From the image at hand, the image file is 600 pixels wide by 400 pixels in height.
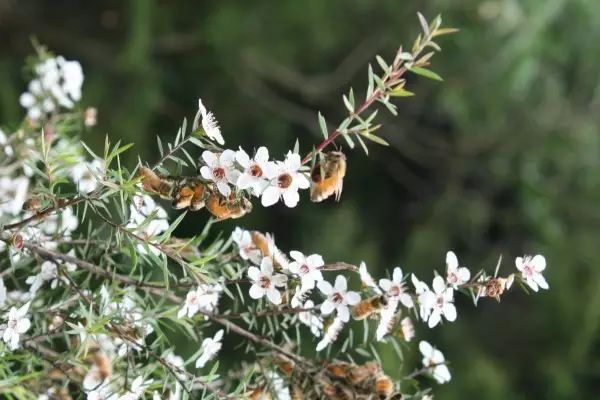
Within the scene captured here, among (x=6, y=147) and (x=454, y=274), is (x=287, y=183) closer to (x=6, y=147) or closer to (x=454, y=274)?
(x=454, y=274)

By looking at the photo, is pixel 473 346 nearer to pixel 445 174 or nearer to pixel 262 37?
pixel 445 174

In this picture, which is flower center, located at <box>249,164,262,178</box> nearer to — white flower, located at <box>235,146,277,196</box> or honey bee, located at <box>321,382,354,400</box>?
white flower, located at <box>235,146,277,196</box>

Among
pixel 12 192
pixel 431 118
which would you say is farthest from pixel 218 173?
pixel 431 118

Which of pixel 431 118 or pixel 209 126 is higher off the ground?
pixel 431 118

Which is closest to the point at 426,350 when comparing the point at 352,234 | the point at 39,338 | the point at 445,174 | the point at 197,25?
the point at 39,338

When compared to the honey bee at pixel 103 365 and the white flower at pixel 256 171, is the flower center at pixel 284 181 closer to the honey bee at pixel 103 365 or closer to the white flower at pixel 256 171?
the white flower at pixel 256 171

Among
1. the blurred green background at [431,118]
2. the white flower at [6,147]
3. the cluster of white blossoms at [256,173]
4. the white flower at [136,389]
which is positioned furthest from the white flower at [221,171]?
the blurred green background at [431,118]

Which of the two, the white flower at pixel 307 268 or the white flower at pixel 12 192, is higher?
the white flower at pixel 12 192
